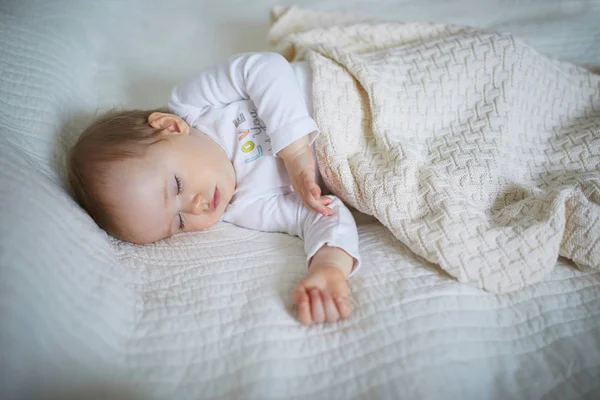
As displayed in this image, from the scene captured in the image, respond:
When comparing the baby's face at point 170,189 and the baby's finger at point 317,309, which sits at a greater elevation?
the baby's face at point 170,189

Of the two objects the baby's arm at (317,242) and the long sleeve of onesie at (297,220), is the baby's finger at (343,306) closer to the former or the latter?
the baby's arm at (317,242)

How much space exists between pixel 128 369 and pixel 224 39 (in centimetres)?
Answer: 104

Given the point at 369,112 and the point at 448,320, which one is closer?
the point at 448,320

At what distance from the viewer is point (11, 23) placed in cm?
108

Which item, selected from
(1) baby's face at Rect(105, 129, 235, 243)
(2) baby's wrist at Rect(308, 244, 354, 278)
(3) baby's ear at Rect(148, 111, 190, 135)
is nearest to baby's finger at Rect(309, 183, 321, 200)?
(2) baby's wrist at Rect(308, 244, 354, 278)

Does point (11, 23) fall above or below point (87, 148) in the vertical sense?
above

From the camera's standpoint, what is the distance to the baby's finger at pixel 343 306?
2.42 ft

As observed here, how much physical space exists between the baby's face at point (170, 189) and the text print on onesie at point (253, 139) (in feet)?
0.23

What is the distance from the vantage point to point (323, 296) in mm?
752

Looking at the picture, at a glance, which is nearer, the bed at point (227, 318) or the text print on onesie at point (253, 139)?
the bed at point (227, 318)

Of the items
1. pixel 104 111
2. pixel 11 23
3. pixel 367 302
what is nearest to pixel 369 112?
pixel 367 302

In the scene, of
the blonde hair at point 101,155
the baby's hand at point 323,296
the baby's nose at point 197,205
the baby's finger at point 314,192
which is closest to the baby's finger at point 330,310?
the baby's hand at point 323,296

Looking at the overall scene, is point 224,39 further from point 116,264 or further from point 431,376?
point 431,376

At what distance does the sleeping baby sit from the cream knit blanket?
7 centimetres
